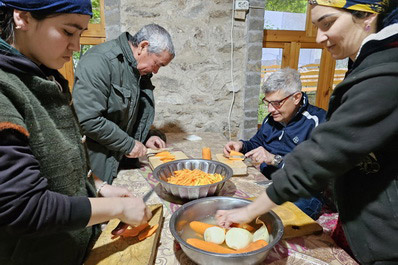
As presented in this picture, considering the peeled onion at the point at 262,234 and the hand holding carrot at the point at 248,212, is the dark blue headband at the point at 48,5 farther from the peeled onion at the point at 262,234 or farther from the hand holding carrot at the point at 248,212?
the peeled onion at the point at 262,234

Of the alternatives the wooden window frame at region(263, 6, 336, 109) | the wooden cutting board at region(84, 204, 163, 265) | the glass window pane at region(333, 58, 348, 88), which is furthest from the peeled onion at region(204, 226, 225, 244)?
the glass window pane at region(333, 58, 348, 88)

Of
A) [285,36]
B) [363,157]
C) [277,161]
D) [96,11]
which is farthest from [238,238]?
[285,36]

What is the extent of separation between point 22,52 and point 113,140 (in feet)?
3.18

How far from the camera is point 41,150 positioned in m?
0.84

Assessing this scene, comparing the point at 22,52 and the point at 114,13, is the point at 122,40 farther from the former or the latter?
the point at 22,52

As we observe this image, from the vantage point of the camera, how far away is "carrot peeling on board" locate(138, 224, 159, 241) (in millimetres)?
1042

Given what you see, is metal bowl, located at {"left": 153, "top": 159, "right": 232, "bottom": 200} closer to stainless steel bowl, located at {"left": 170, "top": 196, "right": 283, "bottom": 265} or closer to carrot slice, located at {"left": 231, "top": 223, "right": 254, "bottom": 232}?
stainless steel bowl, located at {"left": 170, "top": 196, "right": 283, "bottom": 265}

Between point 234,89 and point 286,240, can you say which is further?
point 234,89

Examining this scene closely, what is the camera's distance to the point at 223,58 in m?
3.12

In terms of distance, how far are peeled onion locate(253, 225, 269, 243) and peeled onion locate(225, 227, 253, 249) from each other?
0.07ft

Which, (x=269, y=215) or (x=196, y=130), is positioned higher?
(x=269, y=215)

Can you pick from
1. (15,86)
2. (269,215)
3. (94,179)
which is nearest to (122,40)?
(94,179)

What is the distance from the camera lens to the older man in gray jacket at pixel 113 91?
68.8 inches

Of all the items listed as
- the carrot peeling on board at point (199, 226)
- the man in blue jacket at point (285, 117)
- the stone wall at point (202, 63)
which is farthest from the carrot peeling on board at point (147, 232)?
the stone wall at point (202, 63)
